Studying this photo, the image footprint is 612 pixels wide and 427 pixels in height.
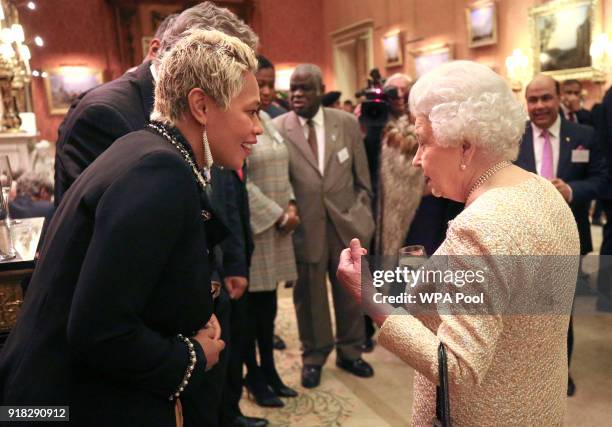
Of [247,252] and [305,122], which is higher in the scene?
[305,122]

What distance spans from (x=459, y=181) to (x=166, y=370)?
726mm

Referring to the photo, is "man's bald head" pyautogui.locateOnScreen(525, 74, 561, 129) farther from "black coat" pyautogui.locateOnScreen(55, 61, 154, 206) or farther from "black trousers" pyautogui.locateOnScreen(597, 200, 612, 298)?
"black coat" pyautogui.locateOnScreen(55, 61, 154, 206)

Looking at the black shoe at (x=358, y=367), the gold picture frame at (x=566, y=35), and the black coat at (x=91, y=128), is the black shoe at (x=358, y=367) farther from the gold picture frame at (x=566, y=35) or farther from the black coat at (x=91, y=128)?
the gold picture frame at (x=566, y=35)

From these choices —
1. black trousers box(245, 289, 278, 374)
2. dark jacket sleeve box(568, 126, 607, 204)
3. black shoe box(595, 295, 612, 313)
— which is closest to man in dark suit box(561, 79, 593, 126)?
black shoe box(595, 295, 612, 313)

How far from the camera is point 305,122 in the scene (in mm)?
2982

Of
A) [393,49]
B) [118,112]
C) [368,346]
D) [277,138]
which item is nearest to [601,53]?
[393,49]

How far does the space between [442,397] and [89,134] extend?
3.69 feet

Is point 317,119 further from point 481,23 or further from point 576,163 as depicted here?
point 481,23

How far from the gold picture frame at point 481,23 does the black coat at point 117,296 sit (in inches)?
200

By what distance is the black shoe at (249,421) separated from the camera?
8.25ft

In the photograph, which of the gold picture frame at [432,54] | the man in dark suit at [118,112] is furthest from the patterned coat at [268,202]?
the gold picture frame at [432,54]

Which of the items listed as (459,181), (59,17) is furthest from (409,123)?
(59,17)

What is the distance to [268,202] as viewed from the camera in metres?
2.71

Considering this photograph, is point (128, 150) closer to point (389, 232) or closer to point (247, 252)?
point (247, 252)
